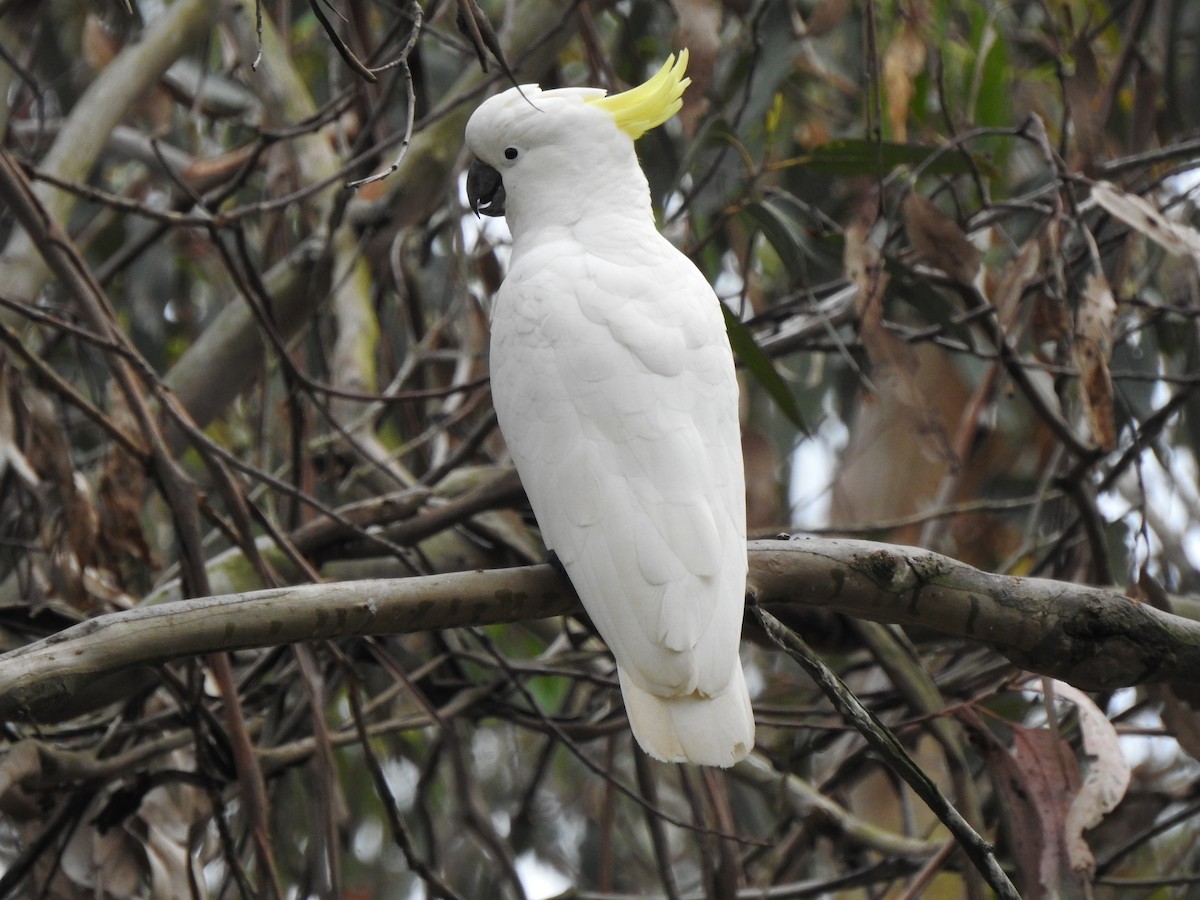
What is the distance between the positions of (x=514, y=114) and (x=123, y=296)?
2.01 metres

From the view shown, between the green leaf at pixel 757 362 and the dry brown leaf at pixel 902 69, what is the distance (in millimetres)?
698

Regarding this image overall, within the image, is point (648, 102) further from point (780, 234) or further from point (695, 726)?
point (695, 726)

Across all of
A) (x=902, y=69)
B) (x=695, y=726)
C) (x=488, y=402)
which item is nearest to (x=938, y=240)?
(x=902, y=69)

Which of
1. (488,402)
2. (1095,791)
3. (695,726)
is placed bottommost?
(488,402)

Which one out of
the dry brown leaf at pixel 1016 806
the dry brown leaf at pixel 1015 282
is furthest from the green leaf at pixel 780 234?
the dry brown leaf at pixel 1016 806

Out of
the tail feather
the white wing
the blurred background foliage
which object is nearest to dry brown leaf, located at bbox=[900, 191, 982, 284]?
the blurred background foliage

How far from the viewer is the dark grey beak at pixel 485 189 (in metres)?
1.94

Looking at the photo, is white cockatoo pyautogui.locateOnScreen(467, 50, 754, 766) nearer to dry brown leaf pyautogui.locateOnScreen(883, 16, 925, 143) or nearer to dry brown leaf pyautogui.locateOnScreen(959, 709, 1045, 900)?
dry brown leaf pyautogui.locateOnScreen(959, 709, 1045, 900)

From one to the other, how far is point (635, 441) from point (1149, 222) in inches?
32.7

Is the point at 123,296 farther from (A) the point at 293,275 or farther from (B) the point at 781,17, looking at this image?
(B) the point at 781,17

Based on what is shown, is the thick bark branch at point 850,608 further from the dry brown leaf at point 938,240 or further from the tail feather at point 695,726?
the dry brown leaf at point 938,240

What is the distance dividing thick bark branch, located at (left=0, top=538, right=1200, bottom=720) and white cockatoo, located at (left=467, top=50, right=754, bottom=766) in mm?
73

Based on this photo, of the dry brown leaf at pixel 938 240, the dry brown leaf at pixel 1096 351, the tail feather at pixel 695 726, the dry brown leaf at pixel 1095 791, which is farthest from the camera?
the dry brown leaf at pixel 938 240

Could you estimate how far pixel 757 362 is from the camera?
6.23 ft
